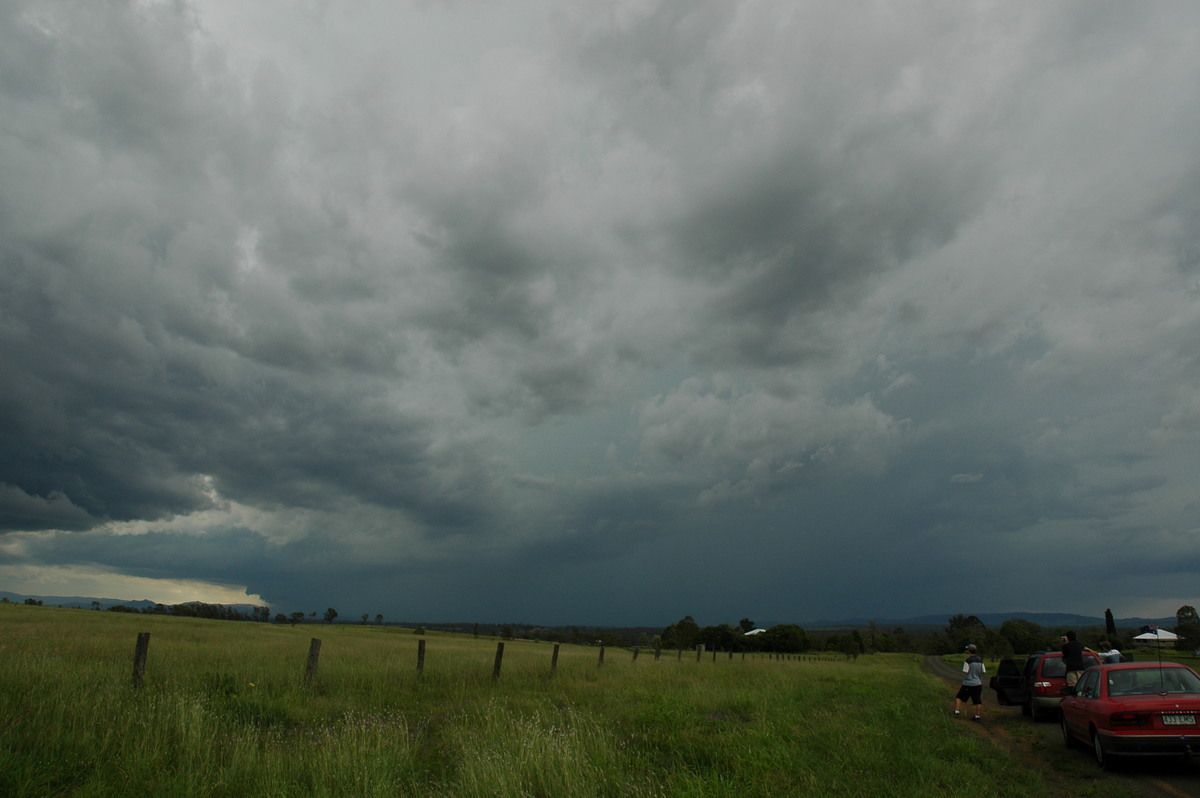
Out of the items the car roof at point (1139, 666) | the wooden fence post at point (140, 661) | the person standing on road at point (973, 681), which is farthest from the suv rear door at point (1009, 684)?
the wooden fence post at point (140, 661)

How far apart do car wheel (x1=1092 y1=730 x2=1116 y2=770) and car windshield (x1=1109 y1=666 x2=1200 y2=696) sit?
76cm

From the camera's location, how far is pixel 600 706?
14.4m

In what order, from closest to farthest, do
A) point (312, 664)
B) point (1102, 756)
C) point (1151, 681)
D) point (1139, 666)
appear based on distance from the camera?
point (1102, 756) < point (1151, 681) < point (1139, 666) < point (312, 664)

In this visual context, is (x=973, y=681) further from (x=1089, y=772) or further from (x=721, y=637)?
(x=721, y=637)

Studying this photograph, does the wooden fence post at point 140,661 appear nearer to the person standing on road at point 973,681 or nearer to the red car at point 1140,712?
the red car at point 1140,712

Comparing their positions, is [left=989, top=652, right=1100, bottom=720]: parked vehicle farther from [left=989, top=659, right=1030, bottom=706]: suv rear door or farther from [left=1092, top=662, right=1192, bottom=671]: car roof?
[left=1092, top=662, right=1192, bottom=671]: car roof

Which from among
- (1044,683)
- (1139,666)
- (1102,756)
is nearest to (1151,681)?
(1139,666)

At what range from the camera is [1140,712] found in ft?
30.9

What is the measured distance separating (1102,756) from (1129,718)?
3.88 ft

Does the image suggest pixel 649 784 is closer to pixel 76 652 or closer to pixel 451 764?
pixel 451 764

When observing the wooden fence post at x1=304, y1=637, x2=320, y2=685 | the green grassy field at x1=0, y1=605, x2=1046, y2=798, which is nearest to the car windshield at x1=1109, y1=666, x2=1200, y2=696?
the green grassy field at x1=0, y1=605, x2=1046, y2=798

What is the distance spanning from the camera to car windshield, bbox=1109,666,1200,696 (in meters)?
10.0

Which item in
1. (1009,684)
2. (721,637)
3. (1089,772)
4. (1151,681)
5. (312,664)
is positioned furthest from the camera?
(721,637)

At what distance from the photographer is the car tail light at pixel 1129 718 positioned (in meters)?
9.38
